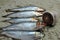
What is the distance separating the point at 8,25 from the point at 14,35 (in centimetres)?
41

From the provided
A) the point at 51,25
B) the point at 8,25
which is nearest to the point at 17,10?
the point at 8,25

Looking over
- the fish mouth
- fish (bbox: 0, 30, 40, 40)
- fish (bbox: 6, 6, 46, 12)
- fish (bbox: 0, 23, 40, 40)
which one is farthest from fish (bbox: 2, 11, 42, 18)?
fish (bbox: 0, 30, 40, 40)

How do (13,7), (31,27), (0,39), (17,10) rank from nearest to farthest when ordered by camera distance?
1. (0,39)
2. (31,27)
3. (17,10)
4. (13,7)

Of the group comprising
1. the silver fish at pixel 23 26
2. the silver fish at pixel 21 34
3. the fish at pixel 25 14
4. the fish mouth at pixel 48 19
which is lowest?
the silver fish at pixel 21 34

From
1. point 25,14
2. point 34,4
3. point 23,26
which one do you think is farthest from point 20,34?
point 34,4

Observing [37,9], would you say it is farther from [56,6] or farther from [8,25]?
[8,25]

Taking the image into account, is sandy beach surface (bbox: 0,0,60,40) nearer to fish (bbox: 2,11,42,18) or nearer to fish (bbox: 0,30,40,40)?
fish (bbox: 2,11,42,18)

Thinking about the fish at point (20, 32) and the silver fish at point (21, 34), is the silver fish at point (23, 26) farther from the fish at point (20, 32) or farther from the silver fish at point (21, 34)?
the silver fish at point (21, 34)

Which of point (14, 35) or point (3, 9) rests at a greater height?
point (3, 9)

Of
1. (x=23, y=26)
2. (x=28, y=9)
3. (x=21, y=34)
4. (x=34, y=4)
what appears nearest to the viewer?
(x=21, y=34)

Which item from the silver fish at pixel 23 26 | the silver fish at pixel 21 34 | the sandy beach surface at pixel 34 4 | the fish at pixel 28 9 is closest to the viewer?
the silver fish at pixel 21 34

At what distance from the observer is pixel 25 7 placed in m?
4.03

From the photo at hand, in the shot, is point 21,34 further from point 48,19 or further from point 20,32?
point 48,19

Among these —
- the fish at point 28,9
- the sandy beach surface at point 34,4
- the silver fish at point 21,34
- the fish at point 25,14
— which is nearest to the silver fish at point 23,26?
the silver fish at point 21,34
